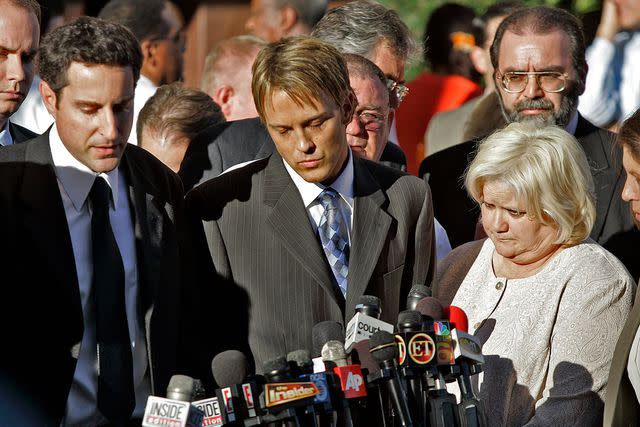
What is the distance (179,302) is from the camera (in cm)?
423

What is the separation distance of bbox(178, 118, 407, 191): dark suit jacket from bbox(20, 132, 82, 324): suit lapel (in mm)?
1263

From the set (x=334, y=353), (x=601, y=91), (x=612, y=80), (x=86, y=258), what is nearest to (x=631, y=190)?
(x=334, y=353)

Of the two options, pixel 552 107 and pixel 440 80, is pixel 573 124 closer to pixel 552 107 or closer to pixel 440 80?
pixel 552 107

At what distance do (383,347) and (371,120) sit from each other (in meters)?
1.87

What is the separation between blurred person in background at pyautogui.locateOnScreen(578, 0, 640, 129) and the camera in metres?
7.46

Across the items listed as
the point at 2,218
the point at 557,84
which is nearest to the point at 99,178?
the point at 2,218

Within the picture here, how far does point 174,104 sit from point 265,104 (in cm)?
180

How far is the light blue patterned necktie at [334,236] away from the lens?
14.8 ft

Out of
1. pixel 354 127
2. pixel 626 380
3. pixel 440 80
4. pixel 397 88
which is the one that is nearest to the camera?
pixel 626 380

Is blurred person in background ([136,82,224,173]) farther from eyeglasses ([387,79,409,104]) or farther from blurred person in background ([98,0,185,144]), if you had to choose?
blurred person in background ([98,0,185,144])

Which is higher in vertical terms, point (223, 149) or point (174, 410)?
point (223, 149)

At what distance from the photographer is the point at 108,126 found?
406 cm

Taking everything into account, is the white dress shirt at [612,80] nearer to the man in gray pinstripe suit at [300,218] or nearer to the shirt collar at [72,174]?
the man in gray pinstripe suit at [300,218]

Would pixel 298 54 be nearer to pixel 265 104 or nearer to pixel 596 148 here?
pixel 265 104
